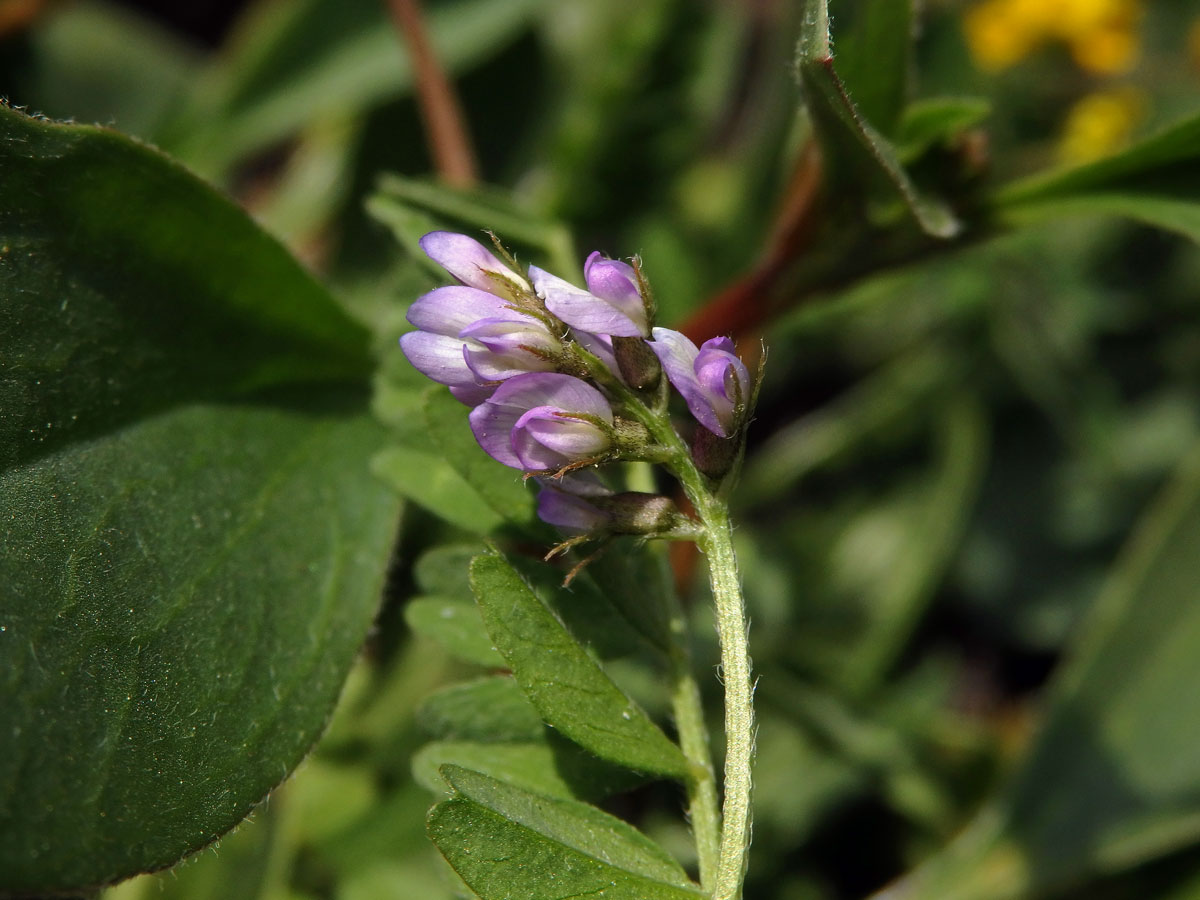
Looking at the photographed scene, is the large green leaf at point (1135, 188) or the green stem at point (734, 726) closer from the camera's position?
the green stem at point (734, 726)

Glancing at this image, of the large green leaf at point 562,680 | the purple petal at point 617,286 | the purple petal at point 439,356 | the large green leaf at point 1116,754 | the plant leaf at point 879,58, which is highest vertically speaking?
the plant leaf at point 879,58

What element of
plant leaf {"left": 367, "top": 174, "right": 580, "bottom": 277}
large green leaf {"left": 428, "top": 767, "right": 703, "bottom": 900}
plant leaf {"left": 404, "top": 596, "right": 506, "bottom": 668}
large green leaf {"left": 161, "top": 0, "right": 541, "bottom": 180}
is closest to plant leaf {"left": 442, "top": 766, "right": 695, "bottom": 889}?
large green leaf {"left": 428, "top": 767, "right": 703, "bottom": 900}

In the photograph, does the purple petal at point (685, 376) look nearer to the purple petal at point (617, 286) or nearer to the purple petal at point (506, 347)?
the purple petal at point (617, 286)

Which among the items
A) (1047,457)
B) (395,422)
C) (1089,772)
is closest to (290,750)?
(395,422)

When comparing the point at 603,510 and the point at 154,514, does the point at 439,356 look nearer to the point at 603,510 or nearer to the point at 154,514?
the point at 603,510

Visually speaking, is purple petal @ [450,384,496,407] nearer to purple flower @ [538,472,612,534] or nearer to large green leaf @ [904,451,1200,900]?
purple flower @ [538,472,612,534]

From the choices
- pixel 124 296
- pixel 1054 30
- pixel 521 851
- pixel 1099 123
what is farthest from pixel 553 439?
pixel 1054 30

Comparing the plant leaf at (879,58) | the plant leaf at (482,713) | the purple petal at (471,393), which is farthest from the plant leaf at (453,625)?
the plant leaf at (879,58)
